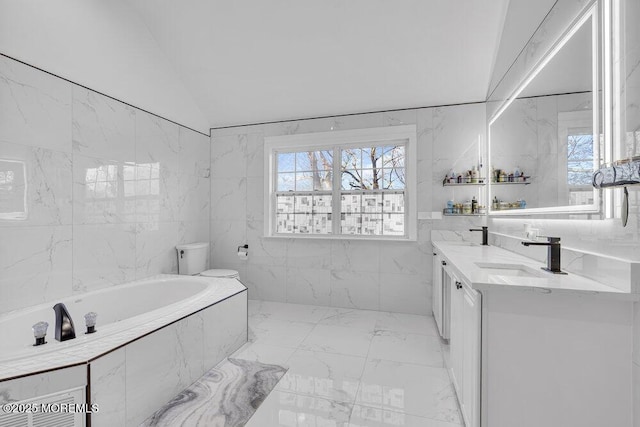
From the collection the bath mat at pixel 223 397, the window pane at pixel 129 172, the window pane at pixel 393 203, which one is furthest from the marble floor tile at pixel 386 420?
the window pane at pixel 129 172

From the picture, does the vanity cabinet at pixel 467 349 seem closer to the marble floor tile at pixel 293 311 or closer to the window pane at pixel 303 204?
the marble floor tile at pixel 293 311

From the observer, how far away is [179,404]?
5.74ft

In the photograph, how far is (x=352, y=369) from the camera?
7.07 feet

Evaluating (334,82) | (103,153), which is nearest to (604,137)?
(334,82)

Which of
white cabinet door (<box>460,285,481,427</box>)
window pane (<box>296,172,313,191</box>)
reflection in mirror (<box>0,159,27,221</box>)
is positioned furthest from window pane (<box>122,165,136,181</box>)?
white cabinet door (<box>460,285,481,427</box>)

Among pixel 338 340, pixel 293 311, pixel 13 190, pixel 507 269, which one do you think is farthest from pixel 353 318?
pixel 13 190

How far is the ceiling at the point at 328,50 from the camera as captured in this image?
8.02 feet

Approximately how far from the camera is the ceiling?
2443mm

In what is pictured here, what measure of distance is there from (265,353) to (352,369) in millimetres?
752

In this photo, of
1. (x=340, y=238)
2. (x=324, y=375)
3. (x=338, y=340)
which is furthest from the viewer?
(x=340, y=238)

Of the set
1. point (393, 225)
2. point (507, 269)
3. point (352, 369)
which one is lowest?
point (352, 369)

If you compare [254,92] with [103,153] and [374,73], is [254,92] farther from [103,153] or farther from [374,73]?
[103,153]

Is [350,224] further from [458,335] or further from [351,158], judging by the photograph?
[458,335]

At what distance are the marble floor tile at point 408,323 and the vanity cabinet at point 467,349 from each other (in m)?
1.05
